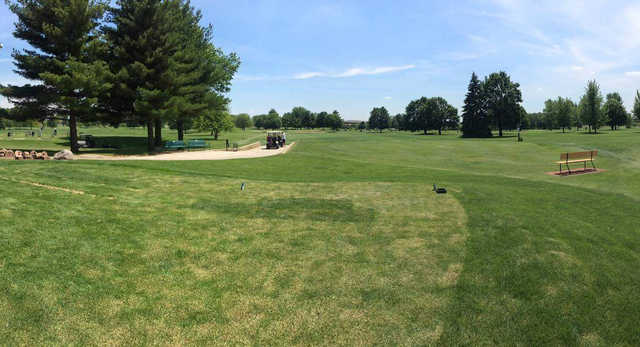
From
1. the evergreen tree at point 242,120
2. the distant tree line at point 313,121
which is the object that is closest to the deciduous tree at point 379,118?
the distant tree line at point 313,121

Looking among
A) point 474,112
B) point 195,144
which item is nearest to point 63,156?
point 195,144

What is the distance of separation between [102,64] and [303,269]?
28060mm

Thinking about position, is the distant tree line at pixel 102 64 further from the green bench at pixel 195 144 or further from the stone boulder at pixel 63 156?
the stone boulder at pixel 63 156

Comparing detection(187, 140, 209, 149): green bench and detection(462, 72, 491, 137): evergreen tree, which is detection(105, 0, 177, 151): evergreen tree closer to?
detection(187, 140, 209, 149): green bench

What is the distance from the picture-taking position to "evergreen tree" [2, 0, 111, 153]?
79.8ft

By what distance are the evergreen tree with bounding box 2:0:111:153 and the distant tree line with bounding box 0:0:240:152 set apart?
57 millimetres

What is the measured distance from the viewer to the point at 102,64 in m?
26.3

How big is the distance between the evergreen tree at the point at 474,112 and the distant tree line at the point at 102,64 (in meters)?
70.7

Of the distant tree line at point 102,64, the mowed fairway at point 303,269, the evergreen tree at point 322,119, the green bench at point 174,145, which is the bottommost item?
the mowed fairway at point 303,269

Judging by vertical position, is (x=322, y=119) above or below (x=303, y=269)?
above

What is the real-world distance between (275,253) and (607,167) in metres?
23.9

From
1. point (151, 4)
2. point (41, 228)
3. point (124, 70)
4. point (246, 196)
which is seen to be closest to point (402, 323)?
point (41, 228)

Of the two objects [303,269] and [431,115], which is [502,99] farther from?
[303,269]

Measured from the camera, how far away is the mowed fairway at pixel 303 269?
4348 mm
